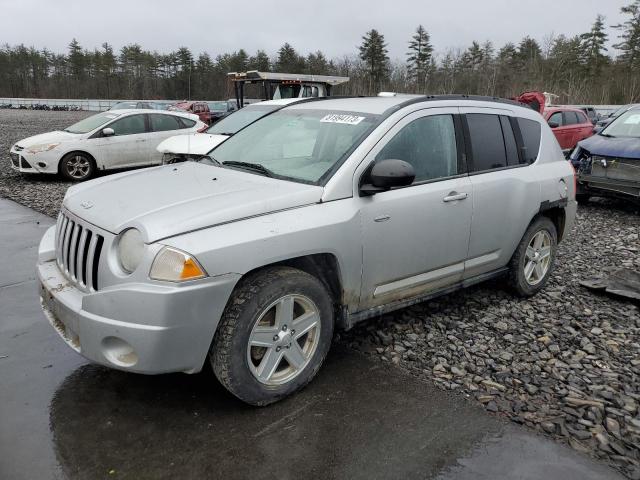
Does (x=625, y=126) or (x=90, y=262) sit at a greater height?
(x=625, y=126)

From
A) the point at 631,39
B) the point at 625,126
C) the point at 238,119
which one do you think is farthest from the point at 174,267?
the point at 631,39

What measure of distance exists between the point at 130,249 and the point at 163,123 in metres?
10.3

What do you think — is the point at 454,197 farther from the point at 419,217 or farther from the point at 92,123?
the point at 92,123

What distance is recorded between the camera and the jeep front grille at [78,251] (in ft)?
9.41

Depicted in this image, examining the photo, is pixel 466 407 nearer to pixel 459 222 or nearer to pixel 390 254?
pixel 390 254

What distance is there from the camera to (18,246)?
6375mm

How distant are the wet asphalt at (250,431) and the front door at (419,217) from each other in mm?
656

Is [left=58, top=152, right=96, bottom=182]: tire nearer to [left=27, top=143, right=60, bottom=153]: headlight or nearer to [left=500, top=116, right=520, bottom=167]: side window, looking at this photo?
[left=27, top=143, right=60, bottom=153]: headlight

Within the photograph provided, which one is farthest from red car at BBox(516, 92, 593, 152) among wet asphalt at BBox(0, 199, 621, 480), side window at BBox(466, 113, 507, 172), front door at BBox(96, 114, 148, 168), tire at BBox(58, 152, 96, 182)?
wet asphalt at BBox(0, 199, 621, 480)

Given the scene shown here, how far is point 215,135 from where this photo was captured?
9547mm

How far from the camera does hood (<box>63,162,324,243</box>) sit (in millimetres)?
2793

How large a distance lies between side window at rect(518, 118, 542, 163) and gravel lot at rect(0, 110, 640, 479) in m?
1.21

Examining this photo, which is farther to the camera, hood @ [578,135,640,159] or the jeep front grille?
hood @ [578,135,640,159]

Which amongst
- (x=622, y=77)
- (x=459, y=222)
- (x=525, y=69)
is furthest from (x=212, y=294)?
(x=525, y=69)
